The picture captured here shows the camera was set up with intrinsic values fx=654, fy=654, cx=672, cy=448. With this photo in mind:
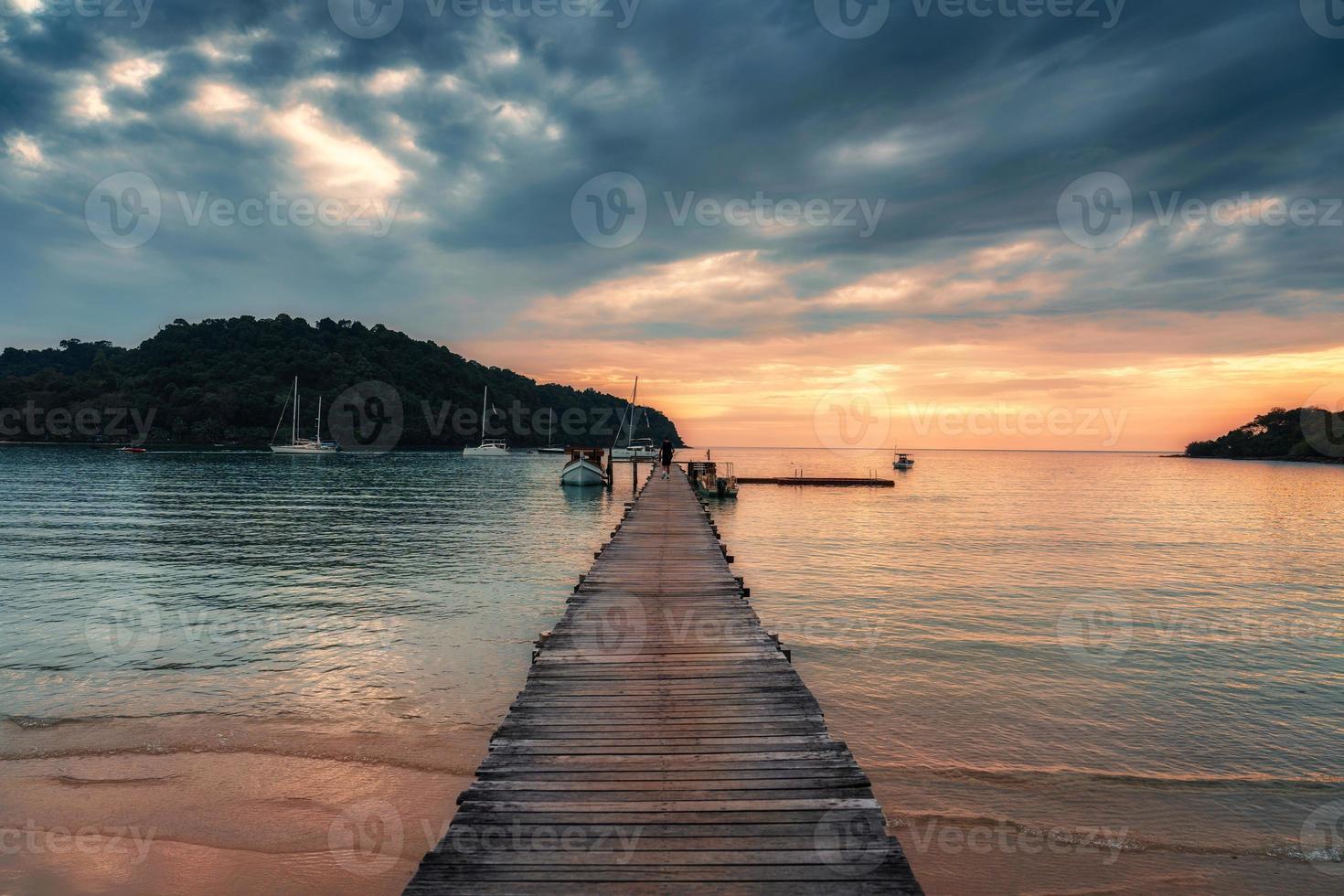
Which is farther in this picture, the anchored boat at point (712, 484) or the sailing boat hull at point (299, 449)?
the sailing boat hull at point (299, 449)

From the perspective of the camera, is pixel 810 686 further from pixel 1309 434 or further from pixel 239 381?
pixel 1309 434

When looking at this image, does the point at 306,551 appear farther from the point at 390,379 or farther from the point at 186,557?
the point at 390,379

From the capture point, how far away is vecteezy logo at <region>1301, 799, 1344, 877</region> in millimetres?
6781

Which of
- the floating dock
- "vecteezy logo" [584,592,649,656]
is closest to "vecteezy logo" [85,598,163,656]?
"vecteezy logo" [584,592,649,656]

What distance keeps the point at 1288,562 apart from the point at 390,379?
161650 millimetres

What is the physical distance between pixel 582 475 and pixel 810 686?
1964 inches

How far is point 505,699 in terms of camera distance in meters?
11.2

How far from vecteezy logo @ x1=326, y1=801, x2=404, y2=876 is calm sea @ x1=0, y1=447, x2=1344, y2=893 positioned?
0.12 m

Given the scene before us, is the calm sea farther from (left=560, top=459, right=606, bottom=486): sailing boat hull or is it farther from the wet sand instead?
(left=560, top=459, right=606, bottom=486): sailing boat hull

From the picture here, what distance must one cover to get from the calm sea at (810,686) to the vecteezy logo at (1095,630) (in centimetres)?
11

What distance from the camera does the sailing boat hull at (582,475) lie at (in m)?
60.3

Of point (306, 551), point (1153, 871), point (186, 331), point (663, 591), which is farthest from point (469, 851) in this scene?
point (186, 331)

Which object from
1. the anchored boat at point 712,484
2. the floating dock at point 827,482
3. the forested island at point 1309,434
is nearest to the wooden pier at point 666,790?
the anchored boat at point 712,484

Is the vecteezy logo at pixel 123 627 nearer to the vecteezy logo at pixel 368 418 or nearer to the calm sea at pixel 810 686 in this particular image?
the calm sea at pixel 810 686
